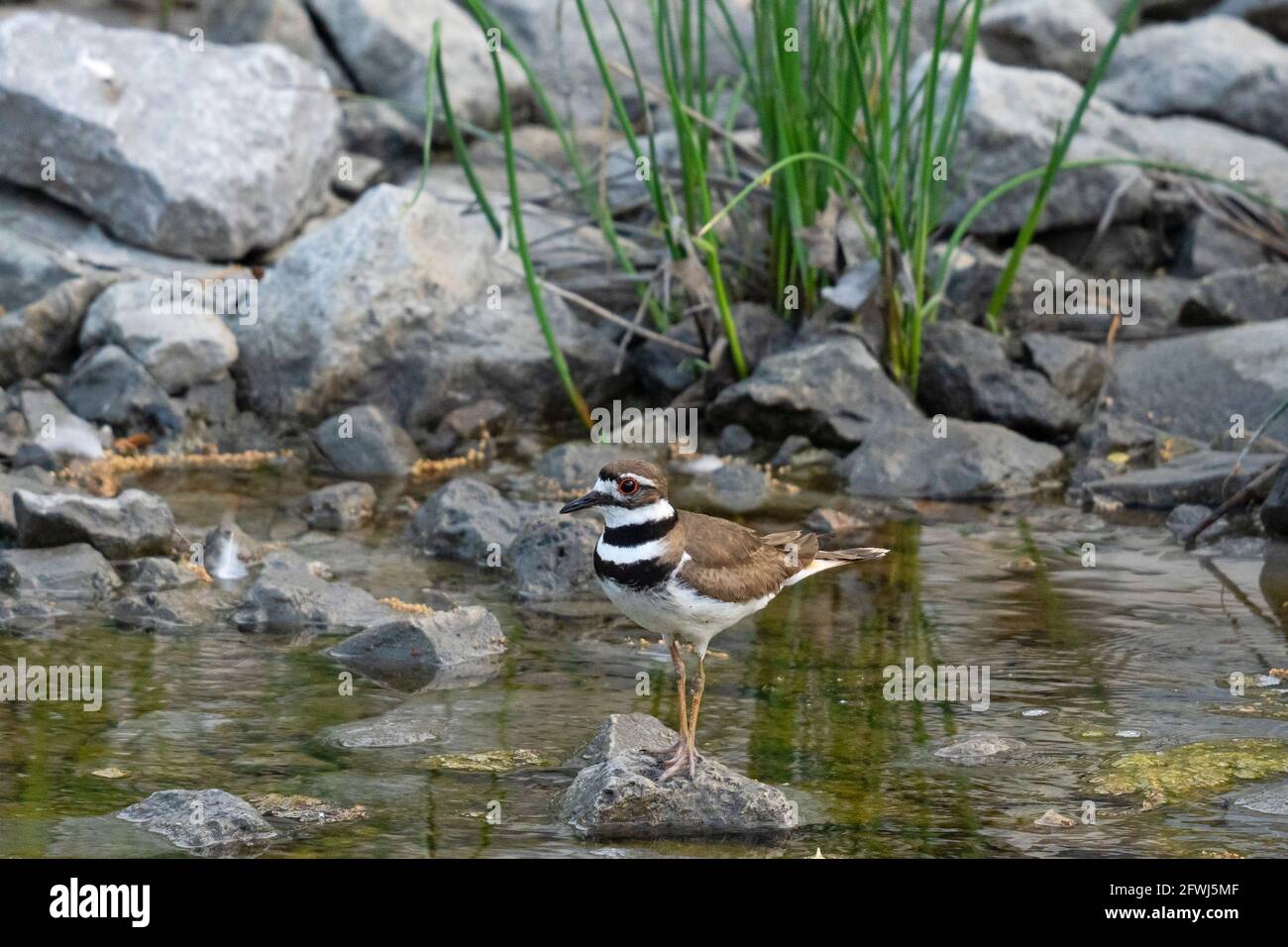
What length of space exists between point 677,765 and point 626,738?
450mm

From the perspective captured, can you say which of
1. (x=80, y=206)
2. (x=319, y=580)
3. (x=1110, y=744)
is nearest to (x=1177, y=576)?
(x=1110, y=744)

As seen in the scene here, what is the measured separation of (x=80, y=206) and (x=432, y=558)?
184 inches

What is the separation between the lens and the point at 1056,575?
8086 mm

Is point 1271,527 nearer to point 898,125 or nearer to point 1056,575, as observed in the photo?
A: point 1056,575

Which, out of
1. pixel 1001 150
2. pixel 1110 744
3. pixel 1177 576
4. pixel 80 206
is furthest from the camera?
pixel 1001 150

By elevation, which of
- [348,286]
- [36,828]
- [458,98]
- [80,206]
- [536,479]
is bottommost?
[36,828]

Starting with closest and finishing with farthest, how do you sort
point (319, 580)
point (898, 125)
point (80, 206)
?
1. point (319, 580)
2. point (898, 125)
3. point (80, 206)

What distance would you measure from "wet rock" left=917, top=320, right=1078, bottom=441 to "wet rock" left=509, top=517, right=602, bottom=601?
3.25 metres

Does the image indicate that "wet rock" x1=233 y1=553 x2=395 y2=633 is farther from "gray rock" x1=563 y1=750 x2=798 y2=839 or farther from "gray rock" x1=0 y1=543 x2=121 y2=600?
"gray rock" x1=563 y1=750 x2=798 y2=839

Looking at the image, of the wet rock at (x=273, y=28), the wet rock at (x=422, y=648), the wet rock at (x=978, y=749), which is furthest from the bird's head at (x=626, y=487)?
the wet rock at (x=273, y=28)

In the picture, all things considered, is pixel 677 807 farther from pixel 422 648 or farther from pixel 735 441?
pixel 735 441

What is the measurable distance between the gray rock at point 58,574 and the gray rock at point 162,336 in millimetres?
2922

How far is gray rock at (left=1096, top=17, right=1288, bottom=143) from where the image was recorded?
47.2 ft

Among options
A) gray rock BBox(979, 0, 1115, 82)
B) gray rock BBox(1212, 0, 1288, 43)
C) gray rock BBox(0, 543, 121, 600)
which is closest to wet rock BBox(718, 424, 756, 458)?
gray rock BBox(0, 543, 121, 600)
